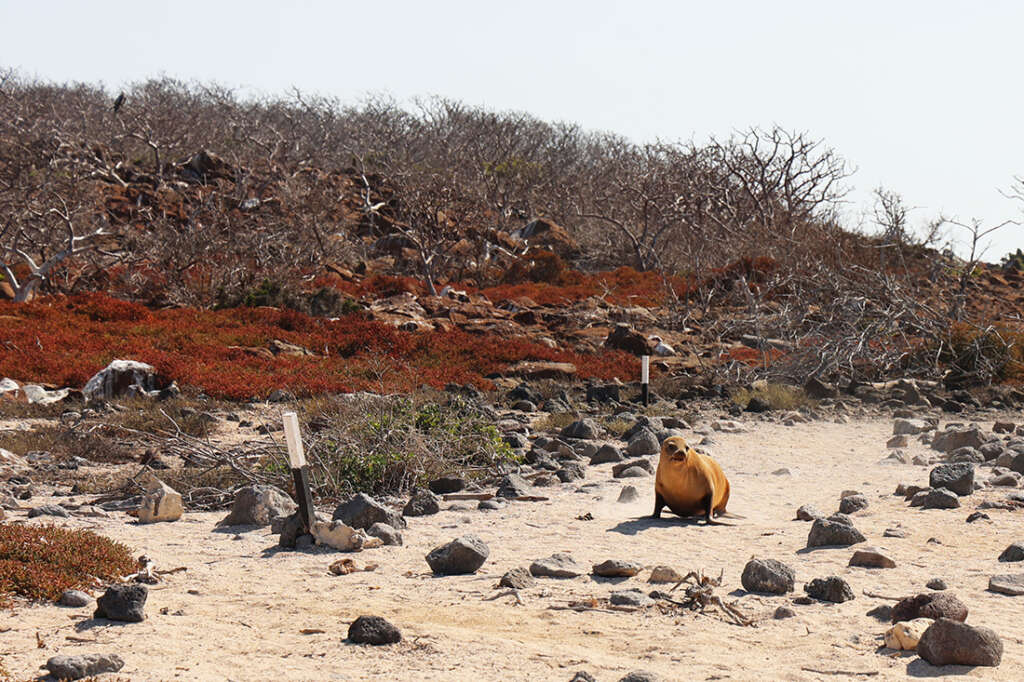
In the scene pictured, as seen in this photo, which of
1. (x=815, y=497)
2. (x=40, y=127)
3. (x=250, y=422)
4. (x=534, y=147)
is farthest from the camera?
(x=534, y=147)

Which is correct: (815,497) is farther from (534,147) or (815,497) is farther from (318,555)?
(534,147)

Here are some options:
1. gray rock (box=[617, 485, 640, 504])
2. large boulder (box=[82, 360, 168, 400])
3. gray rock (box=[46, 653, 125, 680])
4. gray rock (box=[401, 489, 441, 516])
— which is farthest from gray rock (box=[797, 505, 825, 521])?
Result: large boulder (box=[82, 360, 168, 400])

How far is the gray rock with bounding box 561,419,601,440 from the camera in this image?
1117 cm

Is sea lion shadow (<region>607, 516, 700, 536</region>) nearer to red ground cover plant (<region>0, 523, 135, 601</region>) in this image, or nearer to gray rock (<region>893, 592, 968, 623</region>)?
gray rock (<region>893, 592, 968, 623</region>)

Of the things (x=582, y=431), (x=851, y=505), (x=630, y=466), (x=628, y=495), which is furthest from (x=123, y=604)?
(x=582, y=431)

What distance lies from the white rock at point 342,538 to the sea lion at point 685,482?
76.4 inches

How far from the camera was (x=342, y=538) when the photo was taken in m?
6.39

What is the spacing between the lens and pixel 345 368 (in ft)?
51.4

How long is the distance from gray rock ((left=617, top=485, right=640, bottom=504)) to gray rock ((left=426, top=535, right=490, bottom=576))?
8.09 feet

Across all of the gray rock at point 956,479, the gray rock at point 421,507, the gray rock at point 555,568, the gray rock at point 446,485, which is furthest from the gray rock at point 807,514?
the gray rock at point 446,485

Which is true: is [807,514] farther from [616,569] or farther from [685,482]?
[616,569]

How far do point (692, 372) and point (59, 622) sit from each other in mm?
13543

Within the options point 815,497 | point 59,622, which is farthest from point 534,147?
point 59,622

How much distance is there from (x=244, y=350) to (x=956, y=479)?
11194mm
